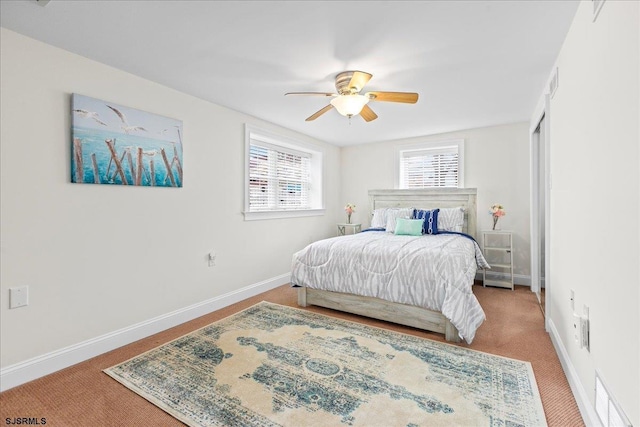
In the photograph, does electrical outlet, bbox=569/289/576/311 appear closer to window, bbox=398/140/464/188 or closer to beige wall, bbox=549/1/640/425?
beige wall, bbox=549/1/640/425

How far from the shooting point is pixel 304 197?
518cm

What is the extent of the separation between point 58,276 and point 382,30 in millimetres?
2822

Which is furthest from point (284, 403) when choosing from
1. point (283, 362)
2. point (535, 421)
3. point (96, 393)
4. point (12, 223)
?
point (12, 223)

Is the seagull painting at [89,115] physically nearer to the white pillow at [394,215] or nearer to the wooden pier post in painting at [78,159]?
the wooden pier post in painting at [78,159]

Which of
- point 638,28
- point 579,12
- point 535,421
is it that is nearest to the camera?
point 638,28

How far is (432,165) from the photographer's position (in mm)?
4953

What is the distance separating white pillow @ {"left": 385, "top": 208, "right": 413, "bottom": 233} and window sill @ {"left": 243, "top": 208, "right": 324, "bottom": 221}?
1223 millimetres

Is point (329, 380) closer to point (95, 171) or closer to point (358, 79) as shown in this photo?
point (358, 79)

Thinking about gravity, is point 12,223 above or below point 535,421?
above

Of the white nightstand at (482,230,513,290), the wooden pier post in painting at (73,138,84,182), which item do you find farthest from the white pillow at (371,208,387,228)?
the wooden pier post in painting at (73,138,84,182)

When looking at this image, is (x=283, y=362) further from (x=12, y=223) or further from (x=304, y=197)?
(x=304, y=197)

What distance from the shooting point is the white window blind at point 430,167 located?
189 inches

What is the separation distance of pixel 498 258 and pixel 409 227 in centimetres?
143

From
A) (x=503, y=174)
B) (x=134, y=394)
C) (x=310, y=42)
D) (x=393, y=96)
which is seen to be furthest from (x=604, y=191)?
(x=503, y=174)
